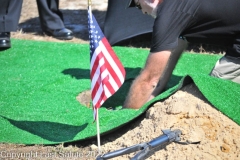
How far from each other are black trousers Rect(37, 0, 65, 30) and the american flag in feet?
12.3

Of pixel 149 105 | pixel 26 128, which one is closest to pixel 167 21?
pixel 149 105

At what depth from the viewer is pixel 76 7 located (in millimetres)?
9469

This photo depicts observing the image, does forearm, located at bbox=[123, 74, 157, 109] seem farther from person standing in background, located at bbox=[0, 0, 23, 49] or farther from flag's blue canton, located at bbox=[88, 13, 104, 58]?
person standing in background, located at bbox=[0, 0, 23, 49]

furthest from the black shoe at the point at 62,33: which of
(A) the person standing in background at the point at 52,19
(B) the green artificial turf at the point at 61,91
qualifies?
(B) the green artificial turf at the point at 61,91

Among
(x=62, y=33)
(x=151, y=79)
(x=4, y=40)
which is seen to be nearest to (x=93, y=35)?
(x=151, y=79)

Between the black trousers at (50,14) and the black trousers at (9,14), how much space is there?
54cm

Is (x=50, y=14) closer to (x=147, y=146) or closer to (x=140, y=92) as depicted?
(x=140, y=92)

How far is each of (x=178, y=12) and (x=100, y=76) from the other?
924mm

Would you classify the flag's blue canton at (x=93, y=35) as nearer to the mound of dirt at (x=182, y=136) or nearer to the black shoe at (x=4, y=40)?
the mound of dirt at (x=182, y=136)

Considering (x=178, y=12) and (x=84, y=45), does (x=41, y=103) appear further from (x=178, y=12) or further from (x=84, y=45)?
(x=84, y=45)

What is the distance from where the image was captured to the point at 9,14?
719 centimetres

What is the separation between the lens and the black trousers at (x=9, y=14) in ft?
23.4

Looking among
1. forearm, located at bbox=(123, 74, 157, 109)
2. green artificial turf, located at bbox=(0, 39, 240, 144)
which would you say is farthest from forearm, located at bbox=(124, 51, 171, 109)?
green artificial turf, located at bbox=(0, 39, 240, 144)

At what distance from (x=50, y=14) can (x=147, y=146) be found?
180 inches
